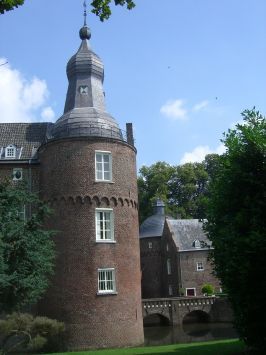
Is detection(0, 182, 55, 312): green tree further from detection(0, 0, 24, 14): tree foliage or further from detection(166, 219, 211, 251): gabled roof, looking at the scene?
detection(166, 219, 211, 251): gabled roof

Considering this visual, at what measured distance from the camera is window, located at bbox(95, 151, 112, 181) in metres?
26.5

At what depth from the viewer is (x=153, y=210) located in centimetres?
5756

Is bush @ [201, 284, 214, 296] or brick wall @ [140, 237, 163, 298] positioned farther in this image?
brick wall @ [140, 237, 163, 298]

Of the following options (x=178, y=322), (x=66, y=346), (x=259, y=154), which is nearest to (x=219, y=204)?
(x=259, y=154)

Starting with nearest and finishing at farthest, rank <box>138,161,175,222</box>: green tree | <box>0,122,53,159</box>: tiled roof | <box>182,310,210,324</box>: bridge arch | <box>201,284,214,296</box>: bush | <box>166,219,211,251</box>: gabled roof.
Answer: <box>0,122,53,159</box>: tiled roof, <box>182,310,210,324</box>: bridge arch, <box>201,284,214,296</box>: bush, <box>166,219,211,251</box>: gabled roof, <box>138,161,175,222</box>: green tree

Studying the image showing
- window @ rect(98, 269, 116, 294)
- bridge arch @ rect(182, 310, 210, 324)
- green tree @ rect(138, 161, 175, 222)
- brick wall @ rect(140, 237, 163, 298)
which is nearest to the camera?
window @ rect(98, 269, 116, 294)

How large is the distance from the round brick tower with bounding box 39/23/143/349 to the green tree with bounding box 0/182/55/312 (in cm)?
739

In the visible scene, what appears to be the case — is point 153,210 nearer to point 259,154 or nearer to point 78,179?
point 78,179

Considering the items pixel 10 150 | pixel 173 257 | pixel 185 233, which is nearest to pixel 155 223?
pixel 185 233

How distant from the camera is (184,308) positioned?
132 ft

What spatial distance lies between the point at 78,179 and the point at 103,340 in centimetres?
842

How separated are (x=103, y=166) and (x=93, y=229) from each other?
3561mm

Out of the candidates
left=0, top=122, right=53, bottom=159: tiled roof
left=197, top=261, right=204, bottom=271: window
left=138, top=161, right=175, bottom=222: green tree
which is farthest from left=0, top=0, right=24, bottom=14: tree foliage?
left=138, top=161, right=175, bottom=222: green tree

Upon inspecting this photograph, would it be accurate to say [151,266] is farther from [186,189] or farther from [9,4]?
[9,4]
